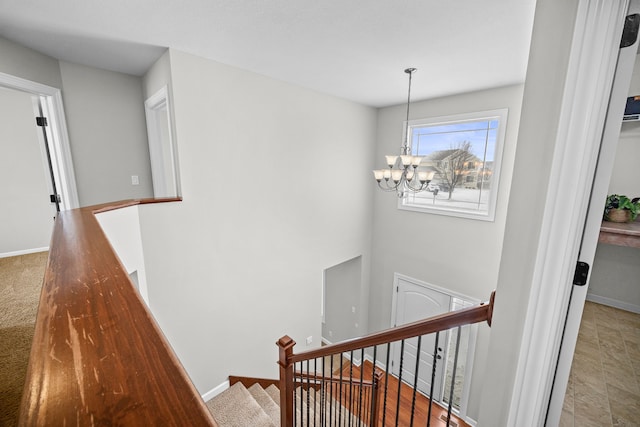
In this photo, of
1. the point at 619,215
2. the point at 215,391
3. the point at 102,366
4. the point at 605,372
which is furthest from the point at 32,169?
the point at 605,372

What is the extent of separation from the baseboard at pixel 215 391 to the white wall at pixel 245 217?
0.08 meters

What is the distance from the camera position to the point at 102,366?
0.47m

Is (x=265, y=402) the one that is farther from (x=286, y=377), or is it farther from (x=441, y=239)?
(x=441, y=239)

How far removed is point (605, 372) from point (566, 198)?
60.7 inches

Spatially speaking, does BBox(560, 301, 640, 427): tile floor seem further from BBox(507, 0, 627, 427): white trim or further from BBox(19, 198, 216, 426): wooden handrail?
BBox(19, 198, 216, 426): wooden handrail

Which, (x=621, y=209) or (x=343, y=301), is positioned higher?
(x=621, y=209)

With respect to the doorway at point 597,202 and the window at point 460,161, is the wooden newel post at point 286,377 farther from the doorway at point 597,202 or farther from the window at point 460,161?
the window at point 460,161

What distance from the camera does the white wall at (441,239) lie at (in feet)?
12.3

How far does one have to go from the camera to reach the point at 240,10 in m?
1.92

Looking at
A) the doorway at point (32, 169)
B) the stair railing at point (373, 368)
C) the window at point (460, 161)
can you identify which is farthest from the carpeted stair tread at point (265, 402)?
the window at point (460, 161)

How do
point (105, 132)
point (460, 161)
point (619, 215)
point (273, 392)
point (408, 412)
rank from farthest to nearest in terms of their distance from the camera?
point (460, 161)
point (408, 412)
point (273, 392)
point (105, 132)
point (619, 215)

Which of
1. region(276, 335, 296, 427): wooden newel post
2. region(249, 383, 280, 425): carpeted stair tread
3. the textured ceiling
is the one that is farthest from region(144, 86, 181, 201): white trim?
region(249, 383, 280, 425): carpeted stair tread

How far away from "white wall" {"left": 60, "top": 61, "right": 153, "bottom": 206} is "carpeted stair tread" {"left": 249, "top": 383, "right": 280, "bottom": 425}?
296 cm

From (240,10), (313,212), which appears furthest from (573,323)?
(313,212)
